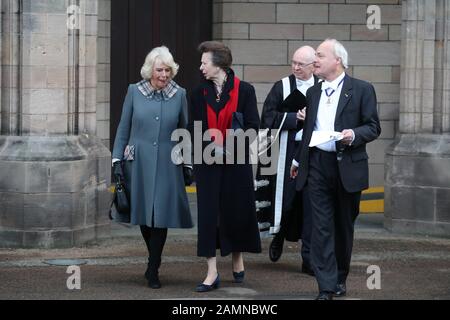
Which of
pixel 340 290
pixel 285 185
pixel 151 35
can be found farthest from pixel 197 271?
pixel 151 35

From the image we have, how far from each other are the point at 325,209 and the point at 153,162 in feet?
5.04

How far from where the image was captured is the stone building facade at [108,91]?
12070 mm

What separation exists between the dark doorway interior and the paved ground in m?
2.42

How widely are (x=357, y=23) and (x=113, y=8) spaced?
2.89m

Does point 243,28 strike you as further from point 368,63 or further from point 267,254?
point 267,254

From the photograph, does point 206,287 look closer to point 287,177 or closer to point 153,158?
point 153,158

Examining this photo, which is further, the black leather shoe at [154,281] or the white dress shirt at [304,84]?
the white dress shirt at [304,84]

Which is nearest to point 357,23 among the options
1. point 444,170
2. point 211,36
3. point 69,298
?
point 211,36

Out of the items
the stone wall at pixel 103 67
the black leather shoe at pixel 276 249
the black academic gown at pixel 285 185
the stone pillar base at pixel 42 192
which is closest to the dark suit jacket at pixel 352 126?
the black academic gown at pixel 285 185

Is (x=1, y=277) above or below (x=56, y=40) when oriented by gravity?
below

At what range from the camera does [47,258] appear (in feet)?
37.9

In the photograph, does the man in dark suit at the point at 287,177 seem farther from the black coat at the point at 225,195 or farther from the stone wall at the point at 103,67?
the stone wall at the point at 103,67

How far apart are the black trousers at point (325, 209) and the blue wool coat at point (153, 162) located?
1268mm

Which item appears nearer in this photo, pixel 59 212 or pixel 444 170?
pixel 59 212
